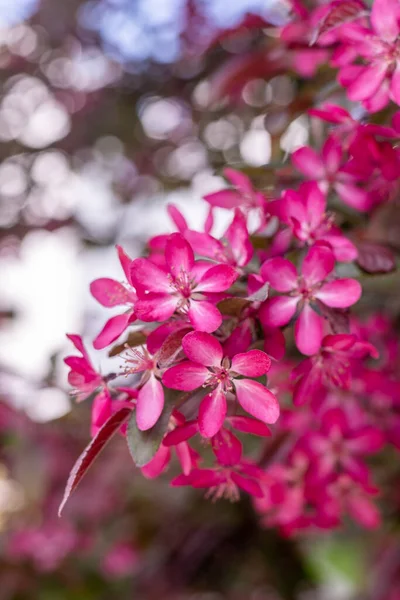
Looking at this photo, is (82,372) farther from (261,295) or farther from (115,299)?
(261,295)

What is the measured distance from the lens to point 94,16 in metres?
1.92

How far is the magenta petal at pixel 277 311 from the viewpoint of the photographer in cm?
57

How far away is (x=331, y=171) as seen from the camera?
2.39 ft

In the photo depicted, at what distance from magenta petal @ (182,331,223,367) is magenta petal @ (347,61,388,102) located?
0.97 ft

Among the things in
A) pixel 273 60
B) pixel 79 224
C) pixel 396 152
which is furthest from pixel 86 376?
pixel 79 224

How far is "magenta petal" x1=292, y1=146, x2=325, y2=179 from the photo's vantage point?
28.5 inches

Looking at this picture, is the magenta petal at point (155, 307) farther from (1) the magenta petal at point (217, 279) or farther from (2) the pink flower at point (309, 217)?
(2) the pink flower at point (309, 217)

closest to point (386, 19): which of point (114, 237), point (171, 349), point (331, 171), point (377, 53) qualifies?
point (377, 53)

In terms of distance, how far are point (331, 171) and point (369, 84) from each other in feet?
0.36

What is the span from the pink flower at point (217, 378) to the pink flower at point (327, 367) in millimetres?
57

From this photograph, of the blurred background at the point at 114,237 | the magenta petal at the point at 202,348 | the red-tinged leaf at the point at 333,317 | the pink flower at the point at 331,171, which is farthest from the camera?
the blurred background at the point at 114,237

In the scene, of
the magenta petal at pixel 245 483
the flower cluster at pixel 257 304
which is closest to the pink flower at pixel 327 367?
the flower cluster at pixel 257 304

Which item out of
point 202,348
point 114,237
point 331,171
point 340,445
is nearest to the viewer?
point 202,348

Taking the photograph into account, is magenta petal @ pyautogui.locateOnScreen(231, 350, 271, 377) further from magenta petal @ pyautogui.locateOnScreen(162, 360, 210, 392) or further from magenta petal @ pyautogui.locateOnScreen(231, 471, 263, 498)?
magenta petal @ pyautogui.locateOnScreen(231, 471, 263, 498)
